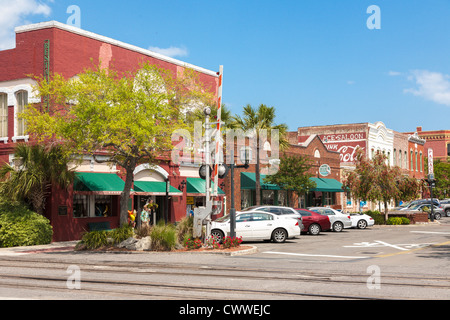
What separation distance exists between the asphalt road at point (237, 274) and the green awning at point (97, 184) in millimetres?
4899

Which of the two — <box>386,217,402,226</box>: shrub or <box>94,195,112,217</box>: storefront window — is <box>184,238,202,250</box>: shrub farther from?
<box>386,217,402,226</box>: shrub

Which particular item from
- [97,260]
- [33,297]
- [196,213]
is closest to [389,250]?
[196,213]

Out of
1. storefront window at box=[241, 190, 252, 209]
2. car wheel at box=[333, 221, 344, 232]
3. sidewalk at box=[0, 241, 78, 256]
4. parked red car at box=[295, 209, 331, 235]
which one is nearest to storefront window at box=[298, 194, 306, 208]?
storefront window at box=[241, 190, 252, 209]

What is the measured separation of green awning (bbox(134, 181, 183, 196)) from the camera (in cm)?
2881

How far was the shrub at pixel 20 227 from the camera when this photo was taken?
23.1m

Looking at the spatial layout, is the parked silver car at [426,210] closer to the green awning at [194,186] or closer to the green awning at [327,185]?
the green awning at [327,185]

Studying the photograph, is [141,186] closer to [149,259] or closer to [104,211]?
[104,211]

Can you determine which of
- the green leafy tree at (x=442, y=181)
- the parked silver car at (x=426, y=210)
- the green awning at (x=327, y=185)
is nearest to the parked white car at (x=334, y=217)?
the green awning at (x=327, y=185)

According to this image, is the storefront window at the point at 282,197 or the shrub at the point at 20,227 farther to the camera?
the storefront window at the point at 282,197

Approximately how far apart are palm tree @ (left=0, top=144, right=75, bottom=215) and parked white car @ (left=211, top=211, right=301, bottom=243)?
7502 mm

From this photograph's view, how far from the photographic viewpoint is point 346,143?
191 feet

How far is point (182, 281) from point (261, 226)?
467 inches

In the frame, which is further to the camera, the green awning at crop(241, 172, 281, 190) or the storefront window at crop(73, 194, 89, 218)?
the green awning at crop(241, 172, 281, 190)

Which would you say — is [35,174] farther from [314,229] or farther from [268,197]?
[268,197]
